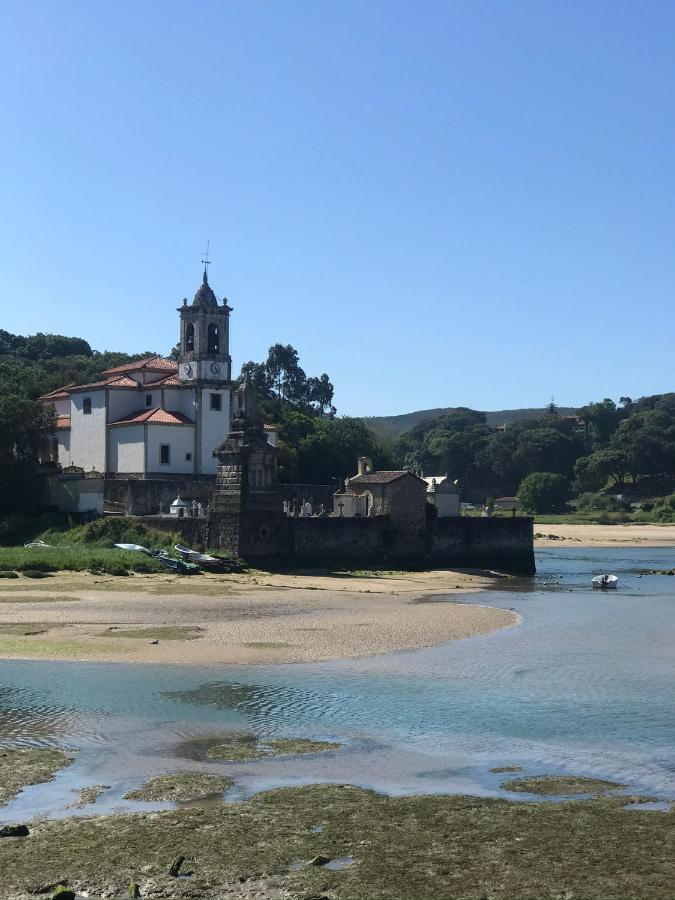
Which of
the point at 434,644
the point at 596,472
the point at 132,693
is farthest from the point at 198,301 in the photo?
the point at 596,472

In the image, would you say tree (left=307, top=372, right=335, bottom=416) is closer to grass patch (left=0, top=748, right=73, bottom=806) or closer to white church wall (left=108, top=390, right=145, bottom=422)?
white church wall (left=108, top=390, right=145, bottom=422)

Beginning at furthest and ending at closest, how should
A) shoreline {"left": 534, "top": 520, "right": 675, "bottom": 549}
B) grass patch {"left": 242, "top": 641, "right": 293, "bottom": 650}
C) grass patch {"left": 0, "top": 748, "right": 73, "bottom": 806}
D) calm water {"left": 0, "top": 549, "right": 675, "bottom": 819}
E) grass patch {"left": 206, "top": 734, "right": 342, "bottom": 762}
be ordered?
shoreline {"left": 534, "top": 520, "right": 675, "bottom": 549} < grass patch {"left": 242, "top": 641, "right": 293, "bottom": 650} < grass patch {"left": 206, "top": 734, "right": 342, "bottom": 762} < calm water {"left": 0, "top": 549, "right": 675, "bottom": 819} < grass patch {"left": 0, "top": 748, "right": 73, "bottom": 806}

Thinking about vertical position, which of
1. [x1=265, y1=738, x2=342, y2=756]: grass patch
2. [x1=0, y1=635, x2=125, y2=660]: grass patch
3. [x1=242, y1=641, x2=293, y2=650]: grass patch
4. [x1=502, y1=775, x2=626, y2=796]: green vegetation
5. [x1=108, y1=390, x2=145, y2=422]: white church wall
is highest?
[x1=108, y1=390, x2=145, y2=422]: white church wall

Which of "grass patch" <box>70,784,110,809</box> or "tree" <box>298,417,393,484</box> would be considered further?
"tree" <box>298,417,393,484</box>

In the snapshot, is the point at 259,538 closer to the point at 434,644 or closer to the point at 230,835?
the point at 434,644

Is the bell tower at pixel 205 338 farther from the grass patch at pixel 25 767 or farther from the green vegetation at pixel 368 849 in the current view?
the green vegetation at pixel 368 849

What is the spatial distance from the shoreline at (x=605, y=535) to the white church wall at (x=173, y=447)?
3847 cm

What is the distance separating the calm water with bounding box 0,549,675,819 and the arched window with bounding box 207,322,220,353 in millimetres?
38539

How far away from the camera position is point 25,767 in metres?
18.3

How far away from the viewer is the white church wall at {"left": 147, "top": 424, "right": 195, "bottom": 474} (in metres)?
66.8

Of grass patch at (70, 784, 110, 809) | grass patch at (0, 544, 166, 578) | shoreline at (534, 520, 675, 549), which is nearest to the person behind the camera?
grass patch at (70, 784, 110, 809)

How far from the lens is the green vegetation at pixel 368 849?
13102mm

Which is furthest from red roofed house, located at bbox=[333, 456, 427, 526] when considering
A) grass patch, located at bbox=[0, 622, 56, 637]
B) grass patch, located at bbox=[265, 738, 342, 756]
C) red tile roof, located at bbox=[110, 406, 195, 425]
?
grass patch, located at bbox=[265, 738, 342, 756]

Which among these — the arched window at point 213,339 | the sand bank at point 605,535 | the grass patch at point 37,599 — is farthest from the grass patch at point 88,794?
the sand bank at point 605,535
